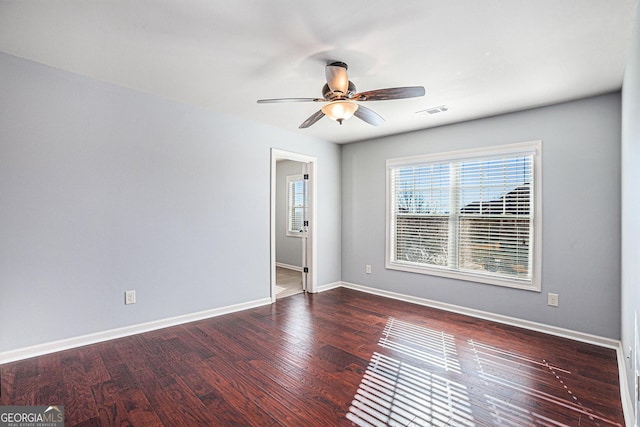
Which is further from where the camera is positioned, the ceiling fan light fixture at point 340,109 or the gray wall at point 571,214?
the gray wall at point 571,214

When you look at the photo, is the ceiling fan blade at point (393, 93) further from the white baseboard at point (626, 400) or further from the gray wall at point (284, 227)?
the gray wall at point (284, 227)

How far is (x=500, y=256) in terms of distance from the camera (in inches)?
147

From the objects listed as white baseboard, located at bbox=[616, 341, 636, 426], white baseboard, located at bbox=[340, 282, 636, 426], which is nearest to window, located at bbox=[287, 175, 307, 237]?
white baseboard, located at bbox=[340, 282, 636, 426]

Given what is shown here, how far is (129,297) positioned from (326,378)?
2134 millimetres

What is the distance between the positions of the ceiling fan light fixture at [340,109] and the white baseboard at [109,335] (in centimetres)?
266

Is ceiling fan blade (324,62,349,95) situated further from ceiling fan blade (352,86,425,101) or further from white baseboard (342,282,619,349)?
white baseboard (342,282,619,349)

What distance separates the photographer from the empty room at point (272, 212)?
2.00m

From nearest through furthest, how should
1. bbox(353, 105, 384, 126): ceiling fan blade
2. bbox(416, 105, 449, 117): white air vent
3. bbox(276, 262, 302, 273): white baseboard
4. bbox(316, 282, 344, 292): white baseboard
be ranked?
bbox(353, 105, 384, 126): ceiling fan blade
bbox(416, 105, 449, 117): white air vent
bbox(316, 282, 344, 292): white baseboard
bbox(276, 262, 302, 273): white baseboard

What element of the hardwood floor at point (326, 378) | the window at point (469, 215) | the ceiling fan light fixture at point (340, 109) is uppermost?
the ceiling fan light fixture at point (340, 109)

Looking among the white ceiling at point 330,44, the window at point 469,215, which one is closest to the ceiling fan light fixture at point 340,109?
the white ceiling at point 330,44

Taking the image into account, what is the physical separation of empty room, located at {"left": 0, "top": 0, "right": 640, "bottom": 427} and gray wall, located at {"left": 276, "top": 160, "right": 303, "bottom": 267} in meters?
2.25

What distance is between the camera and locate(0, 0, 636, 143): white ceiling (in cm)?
188

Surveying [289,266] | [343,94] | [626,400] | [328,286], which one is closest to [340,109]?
[343,94]

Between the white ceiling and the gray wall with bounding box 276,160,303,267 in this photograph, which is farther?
the gray wall with bounding box 276,160,303,267
